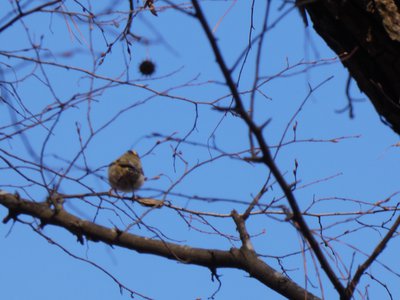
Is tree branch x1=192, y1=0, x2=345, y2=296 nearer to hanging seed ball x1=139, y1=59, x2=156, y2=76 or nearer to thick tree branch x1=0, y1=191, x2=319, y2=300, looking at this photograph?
thick tree branch x1=0, y1=191, x2=319, y2=300

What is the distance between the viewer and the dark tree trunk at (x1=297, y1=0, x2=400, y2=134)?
66.7 inches

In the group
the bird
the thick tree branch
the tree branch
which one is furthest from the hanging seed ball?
the tree branch

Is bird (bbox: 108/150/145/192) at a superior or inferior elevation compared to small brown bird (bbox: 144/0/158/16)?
superior

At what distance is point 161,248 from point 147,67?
4.72ft

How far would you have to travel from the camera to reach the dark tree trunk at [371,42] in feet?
5.56

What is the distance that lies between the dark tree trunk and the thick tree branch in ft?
2.12

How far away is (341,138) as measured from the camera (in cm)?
241

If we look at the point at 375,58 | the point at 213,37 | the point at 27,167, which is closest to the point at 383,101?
the point at 375,58

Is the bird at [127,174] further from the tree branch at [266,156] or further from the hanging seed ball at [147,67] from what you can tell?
the tree branch at [266,156]

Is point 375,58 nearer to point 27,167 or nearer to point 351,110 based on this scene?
point 351,110

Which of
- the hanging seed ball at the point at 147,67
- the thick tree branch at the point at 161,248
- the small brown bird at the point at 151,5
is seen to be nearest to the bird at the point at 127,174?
the hanging seed ball at the point at 147,67

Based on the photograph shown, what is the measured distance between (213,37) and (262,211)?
1.30 meters

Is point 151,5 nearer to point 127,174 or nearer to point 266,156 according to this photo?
point 127,174

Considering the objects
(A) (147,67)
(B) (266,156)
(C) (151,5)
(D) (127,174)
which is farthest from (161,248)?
(D) (127,174)
